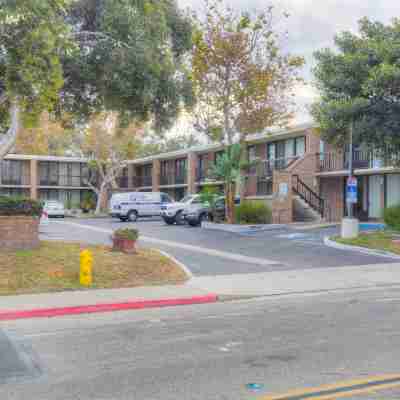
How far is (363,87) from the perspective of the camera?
20.5m

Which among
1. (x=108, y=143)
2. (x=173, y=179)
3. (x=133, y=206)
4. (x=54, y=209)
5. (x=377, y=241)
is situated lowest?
(x=377, y=241)

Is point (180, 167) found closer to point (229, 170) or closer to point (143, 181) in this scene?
point (143, 181)

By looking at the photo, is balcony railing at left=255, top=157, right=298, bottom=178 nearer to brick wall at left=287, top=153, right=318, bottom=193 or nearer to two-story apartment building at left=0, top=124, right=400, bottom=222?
two-story apartment building at left=0, top=124, right=400, bottom=222

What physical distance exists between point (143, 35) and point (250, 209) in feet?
53.1

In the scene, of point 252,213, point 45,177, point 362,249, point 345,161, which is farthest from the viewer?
point 45,177

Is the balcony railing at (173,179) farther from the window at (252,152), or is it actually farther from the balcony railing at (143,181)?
the window at (252,152)

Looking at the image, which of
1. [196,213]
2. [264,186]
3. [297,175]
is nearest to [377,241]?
[297,175]

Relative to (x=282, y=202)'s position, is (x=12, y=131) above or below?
above

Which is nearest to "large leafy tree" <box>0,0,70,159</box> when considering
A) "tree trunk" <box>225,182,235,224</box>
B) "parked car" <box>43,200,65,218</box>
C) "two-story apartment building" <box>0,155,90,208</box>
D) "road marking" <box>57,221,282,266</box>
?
"road marking" <box>57,221,282,266</box>

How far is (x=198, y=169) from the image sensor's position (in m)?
45.7

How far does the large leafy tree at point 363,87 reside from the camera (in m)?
20.4

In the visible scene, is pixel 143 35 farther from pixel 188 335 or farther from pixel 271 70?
pixel 271 70

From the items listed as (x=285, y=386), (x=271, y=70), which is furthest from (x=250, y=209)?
(x=285, y=386)

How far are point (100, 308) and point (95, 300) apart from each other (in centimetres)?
57
